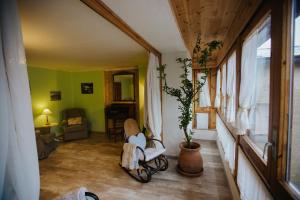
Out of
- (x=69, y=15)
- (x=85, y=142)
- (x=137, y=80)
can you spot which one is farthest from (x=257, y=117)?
(x=85, y=142)

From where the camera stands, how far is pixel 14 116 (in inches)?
31.7

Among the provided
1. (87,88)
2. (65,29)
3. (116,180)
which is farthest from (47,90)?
(116,180)

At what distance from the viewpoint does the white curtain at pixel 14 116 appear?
75cm

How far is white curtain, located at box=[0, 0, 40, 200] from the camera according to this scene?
0.75 metres

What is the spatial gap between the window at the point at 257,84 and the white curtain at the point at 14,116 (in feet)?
5.57

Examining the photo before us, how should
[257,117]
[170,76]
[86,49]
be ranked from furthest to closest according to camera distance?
[170,76], [86,49], [257,117]

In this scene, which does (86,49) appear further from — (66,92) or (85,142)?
(66,92)

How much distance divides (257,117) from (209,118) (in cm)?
333

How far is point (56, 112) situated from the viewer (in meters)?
5.33

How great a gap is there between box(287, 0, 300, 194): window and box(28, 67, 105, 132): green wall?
5430 mm

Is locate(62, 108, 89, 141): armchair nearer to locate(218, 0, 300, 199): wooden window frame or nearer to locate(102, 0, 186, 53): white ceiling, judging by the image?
locate(102, 0, 186, 53): white ceiling

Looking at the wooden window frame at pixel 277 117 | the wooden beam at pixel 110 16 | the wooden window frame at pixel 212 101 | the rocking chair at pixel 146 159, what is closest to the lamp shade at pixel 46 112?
the rocking chair at pixel 146 159

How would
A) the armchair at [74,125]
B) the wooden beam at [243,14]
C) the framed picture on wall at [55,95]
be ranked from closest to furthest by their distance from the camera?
1. the wooden beam at [243,14]
2. the armchair at [74,125]
3. the framed picture on wall at [55,95]

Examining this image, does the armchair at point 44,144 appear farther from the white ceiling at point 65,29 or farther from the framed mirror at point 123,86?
the framed mirror at point 123,86
